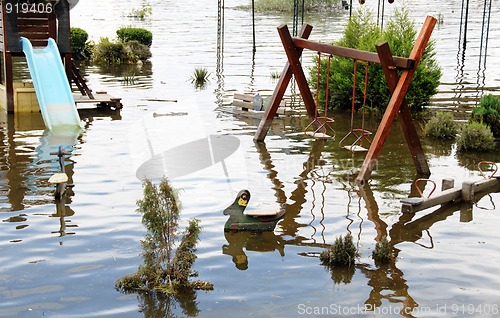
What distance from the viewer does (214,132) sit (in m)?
16.4

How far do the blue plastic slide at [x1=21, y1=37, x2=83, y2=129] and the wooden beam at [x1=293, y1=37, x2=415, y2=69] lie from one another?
515 cm

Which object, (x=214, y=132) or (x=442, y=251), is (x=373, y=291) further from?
(x=214, y=132)

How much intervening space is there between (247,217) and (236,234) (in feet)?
0.83

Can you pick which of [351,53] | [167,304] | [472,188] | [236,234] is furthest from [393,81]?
[167,304]

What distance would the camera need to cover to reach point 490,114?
1653cm

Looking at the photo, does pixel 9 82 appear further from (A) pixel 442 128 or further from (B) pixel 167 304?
(B) pixel 167 304

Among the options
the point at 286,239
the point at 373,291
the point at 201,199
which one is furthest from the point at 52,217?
the point at 373,291

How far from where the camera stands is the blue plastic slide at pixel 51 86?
55.4 ft

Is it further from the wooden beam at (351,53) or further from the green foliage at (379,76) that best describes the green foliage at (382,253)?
the green foliage at (379,76)

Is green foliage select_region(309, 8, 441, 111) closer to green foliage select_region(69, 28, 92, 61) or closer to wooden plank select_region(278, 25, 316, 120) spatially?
wooden plank select_region(278, 25, 316, 120)

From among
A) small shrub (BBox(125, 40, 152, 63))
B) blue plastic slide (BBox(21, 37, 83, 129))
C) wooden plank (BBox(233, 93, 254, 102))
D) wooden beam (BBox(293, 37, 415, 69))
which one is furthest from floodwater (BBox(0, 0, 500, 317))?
small shrub (BBox(125, 40, 152, 63))

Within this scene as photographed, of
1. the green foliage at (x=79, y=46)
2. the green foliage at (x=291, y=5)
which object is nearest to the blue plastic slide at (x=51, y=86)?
the green foliage at (x=79, y=46)

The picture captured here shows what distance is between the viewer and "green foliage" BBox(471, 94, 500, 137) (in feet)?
53.8

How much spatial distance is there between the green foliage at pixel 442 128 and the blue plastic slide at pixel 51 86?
701 centimetres
